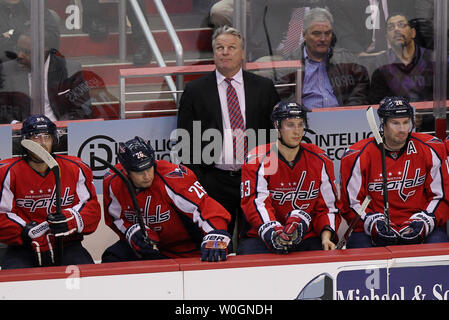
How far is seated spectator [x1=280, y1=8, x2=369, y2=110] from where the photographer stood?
5.55 metres

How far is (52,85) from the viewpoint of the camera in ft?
17.8

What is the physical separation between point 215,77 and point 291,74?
580mm

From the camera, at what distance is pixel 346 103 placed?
18.5 ft

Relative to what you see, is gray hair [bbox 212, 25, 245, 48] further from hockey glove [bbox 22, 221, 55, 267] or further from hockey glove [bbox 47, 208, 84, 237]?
hockey glove [bbox 22, 221, 55, 267]

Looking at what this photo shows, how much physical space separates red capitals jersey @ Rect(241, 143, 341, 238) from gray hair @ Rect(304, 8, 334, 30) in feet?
3.31

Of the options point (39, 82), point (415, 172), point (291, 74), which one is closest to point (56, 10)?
point (39, 82)

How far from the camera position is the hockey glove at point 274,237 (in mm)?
4129

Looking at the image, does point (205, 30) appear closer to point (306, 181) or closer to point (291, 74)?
point (291, 74)

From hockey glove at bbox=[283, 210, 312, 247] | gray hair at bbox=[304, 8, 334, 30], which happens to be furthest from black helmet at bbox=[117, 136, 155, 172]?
gray hair at bbox=[304, 8, 334, 30]

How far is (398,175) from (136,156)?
1.54 metres

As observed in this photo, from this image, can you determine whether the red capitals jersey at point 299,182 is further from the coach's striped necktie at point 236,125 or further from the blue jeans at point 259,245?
the coach's striped necktie at point 236,125

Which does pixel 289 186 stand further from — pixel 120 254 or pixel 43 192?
pixel 43 192

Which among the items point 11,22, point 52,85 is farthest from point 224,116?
point 11,22
